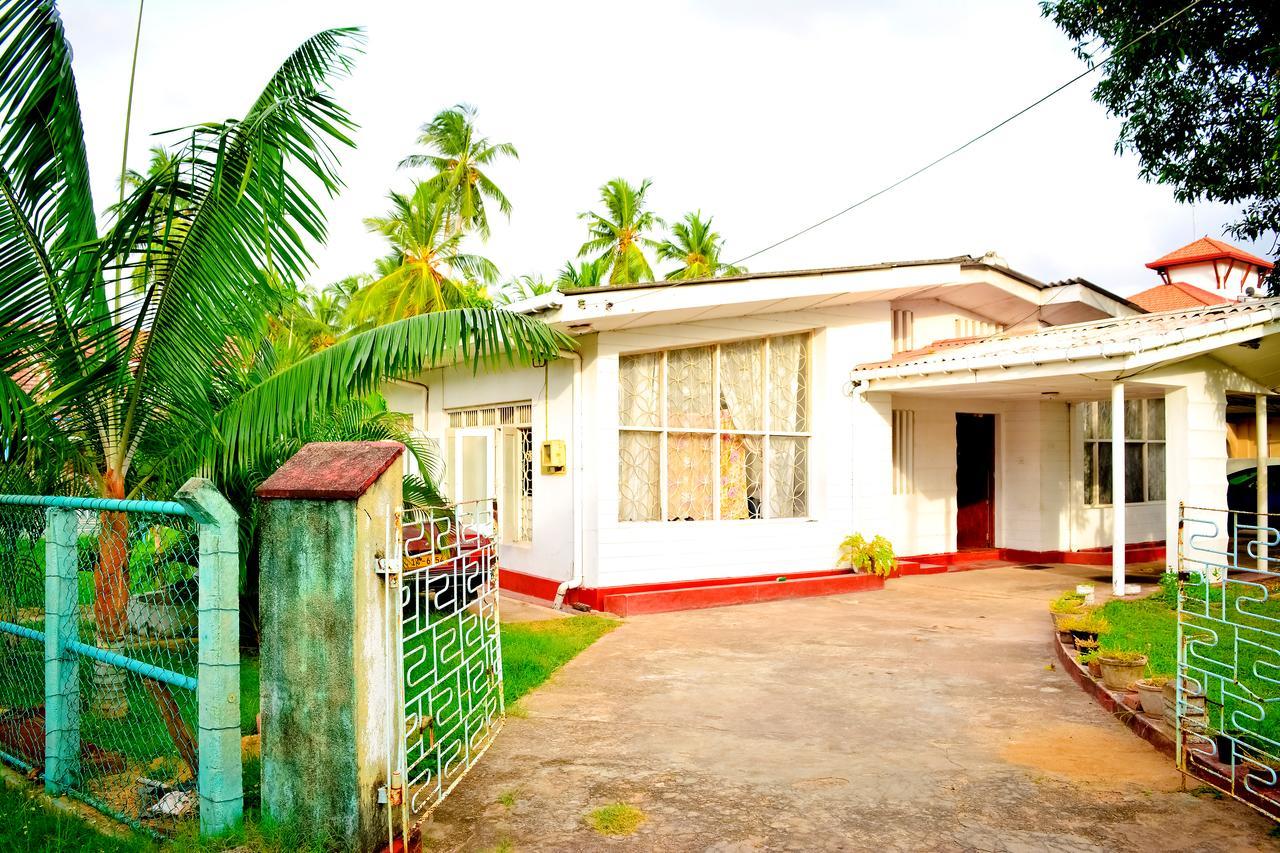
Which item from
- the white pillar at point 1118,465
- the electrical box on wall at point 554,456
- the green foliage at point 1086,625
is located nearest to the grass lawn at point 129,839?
the electrical box on wall at point 554,456

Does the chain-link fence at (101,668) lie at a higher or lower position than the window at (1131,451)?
lower

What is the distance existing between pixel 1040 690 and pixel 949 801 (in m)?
2.47

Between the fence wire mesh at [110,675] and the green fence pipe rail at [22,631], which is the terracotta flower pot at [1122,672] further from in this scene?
the green fence pipe rail at [22,631]

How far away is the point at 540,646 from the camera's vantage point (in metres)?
7.88

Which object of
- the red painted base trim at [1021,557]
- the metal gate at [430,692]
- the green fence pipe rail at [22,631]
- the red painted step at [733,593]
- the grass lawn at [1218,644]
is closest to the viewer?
the metal gate at [430,692]

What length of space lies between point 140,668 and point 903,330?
35.8 ft

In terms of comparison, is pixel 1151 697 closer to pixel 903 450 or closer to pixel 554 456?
pixel 554 456

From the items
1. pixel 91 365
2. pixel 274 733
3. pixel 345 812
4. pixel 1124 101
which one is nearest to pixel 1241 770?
pixel 345 812

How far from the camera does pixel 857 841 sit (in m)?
3.89

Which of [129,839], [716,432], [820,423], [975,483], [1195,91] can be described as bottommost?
[129,839]

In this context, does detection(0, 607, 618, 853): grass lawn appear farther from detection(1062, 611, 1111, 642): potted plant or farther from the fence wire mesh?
detection(1062, 611, 1111, 642): potted plant

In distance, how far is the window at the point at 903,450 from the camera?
42.6ft

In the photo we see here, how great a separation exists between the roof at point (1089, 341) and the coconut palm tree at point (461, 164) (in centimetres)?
1774

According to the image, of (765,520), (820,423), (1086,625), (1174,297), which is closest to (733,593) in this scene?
(765,520)
